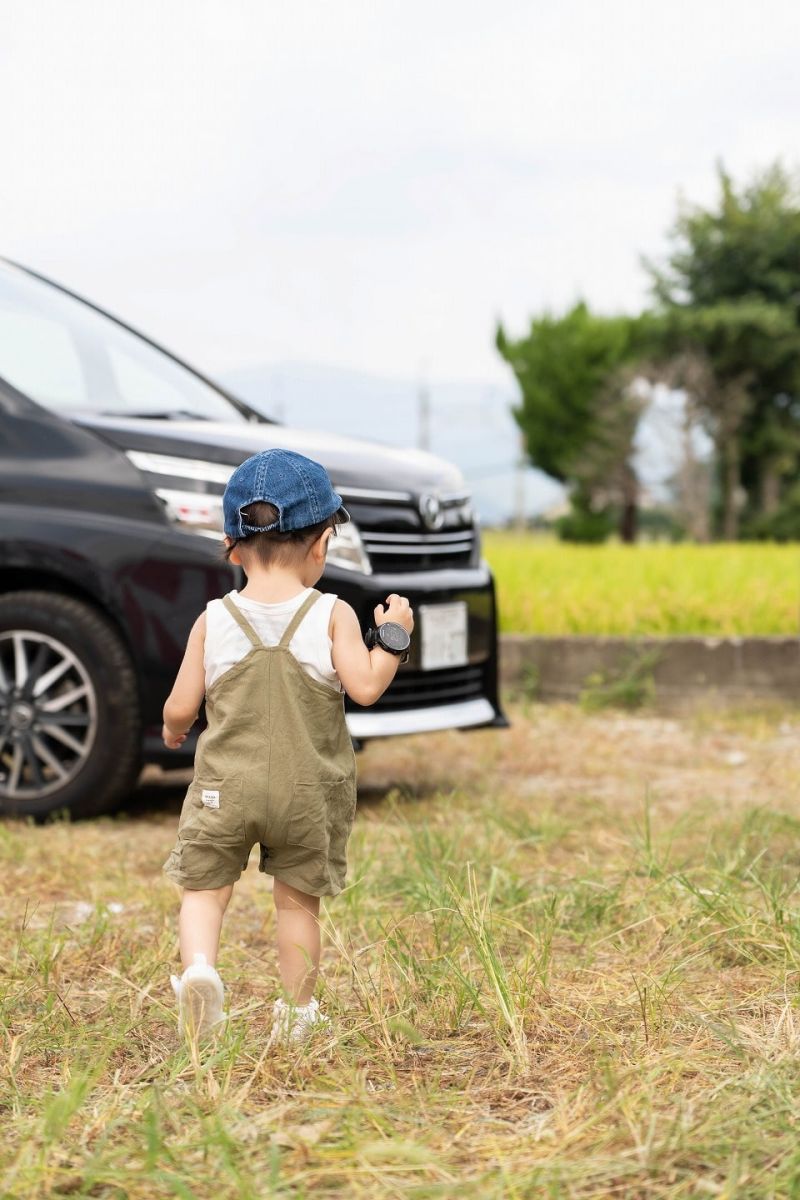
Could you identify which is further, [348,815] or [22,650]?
[22,650]

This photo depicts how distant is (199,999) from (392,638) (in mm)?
674

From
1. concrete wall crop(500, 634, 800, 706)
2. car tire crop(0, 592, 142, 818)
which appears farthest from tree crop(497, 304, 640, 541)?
car tire crop(0, 592, 142, 818)

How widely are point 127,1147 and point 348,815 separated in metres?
0.89

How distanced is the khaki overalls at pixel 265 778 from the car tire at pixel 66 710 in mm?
2189

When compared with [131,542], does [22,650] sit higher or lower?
lower

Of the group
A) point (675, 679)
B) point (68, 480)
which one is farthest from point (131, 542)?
point (675, 679)

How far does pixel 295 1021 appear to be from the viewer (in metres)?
2.61

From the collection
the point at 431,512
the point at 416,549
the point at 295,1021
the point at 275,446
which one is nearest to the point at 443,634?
the point at 416,549

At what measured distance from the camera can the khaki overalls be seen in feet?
8.98

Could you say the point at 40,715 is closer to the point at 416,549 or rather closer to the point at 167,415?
the point at 167,415

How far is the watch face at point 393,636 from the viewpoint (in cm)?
267

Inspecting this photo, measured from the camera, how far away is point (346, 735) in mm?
2898

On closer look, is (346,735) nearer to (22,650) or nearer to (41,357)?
(22,650)

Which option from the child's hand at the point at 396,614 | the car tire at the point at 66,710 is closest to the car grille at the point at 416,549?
the car tire at the point at 66,710
